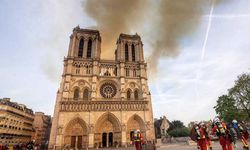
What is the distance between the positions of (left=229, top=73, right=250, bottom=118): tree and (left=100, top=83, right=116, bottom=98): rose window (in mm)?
23177

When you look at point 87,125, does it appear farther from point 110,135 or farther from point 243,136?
point 243,136

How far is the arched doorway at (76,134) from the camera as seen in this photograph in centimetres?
2703

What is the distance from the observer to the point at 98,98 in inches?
1235

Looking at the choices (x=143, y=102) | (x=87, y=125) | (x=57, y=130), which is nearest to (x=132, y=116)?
(x=143, y=102)

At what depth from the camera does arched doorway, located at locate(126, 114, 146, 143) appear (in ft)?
A: 98.7

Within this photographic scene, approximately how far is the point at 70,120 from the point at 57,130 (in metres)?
2.64

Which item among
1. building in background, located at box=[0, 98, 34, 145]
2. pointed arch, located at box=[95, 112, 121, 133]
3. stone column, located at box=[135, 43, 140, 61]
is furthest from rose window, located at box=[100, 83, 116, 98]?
building in background, located at box=[0, 98, 34, 145]

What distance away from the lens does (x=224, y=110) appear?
28.0 metres

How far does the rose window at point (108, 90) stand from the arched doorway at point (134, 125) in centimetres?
693

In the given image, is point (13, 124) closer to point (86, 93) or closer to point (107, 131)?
point (86, 93)

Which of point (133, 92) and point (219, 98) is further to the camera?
point (133, 92)

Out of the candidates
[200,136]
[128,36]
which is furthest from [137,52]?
[200,136]

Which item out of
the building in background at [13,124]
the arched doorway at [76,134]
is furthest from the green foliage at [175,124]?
the building in background at [13,124]

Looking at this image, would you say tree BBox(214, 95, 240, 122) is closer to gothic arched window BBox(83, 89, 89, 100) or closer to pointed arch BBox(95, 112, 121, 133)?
pointed arch BBox(95, 112, 121, 133)
